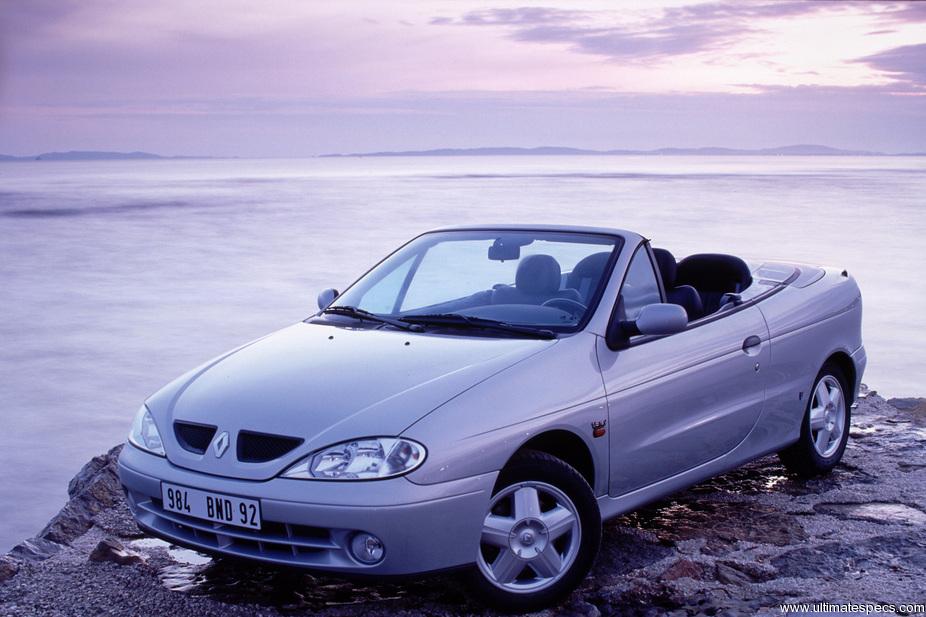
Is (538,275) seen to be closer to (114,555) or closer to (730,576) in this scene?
(730,576)

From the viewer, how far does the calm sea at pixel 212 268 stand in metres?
9.39

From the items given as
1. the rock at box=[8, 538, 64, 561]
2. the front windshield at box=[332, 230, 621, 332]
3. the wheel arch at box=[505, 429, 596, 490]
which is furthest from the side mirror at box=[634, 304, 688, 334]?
the rock at box=[8, 538, 64, 561]

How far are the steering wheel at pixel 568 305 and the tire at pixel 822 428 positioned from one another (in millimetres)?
1689

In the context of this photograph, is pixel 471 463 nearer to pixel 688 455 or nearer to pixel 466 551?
pixel 466 551

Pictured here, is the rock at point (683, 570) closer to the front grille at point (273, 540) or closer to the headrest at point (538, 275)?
the headrest at point (538, 275)

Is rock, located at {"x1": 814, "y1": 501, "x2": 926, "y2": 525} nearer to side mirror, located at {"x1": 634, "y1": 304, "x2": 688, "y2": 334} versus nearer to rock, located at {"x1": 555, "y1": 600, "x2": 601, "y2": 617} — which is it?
side mirror, located at {"x1": 634, "y1": 304, "x2": 688, "y2": 334}

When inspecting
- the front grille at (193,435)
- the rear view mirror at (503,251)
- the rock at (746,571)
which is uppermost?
the rear view mirror at (503,251)

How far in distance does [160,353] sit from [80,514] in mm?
6769

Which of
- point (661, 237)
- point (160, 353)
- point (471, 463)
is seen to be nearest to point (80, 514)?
point (471, 463)

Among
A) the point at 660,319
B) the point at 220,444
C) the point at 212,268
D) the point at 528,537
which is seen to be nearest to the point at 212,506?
the point at 220,444

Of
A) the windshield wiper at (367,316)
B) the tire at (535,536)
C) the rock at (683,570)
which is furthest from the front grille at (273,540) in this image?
the rock at (683,570)

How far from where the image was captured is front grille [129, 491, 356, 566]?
3342 mm

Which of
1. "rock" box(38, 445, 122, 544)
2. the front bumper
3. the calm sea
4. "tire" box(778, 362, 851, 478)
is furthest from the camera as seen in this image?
the calm sea

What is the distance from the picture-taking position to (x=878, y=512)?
502cm
